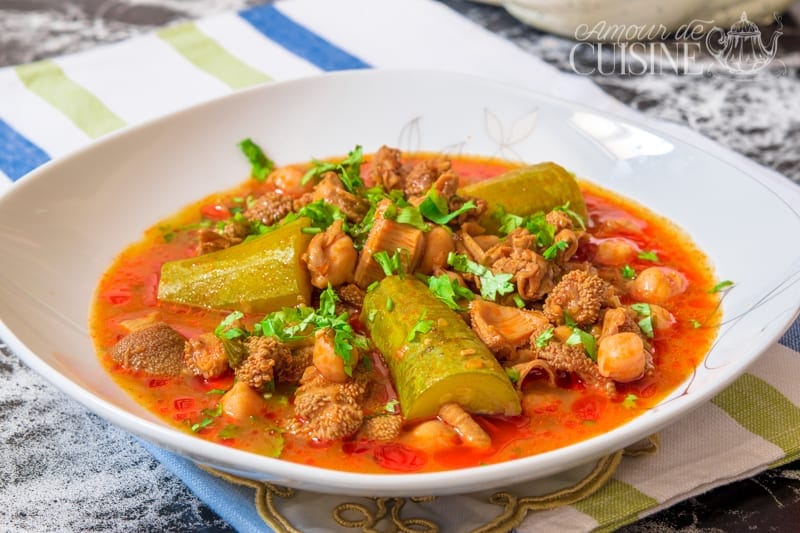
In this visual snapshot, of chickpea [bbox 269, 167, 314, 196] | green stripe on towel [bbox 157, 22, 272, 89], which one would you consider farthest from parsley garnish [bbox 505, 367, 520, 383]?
green stripe on towel [bbox 157, 22, 272, 89]

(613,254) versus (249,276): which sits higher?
(613,254)

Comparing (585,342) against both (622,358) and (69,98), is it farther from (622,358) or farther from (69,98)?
(69,98)

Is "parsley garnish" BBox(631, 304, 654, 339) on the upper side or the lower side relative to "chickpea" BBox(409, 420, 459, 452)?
upper

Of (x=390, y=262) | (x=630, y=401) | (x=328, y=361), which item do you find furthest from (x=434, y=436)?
(x=390, y=262)

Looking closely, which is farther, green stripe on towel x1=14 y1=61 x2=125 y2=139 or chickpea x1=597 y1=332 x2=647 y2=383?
green stripe on towel x1=14 y1=61 x2=125 y2=139

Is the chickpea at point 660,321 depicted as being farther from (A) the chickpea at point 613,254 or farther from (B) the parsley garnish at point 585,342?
(A) the chickpea at point 613,254

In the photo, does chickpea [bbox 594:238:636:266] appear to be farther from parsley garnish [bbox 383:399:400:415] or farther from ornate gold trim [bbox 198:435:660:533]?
parsley garnish [bbox 383:399:400:415]

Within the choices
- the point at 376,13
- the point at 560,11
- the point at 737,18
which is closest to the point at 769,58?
the point at 737,18
